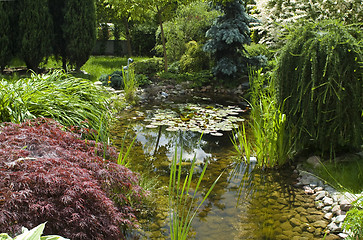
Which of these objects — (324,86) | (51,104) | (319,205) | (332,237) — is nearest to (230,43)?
(324,86)

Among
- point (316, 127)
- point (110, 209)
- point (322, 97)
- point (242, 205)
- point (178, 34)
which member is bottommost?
point (242, 205)

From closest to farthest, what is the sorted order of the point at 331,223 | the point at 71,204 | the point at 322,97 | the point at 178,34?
the point at 71,204
the point at 331,223
the point at 322,97
the point at 178,34

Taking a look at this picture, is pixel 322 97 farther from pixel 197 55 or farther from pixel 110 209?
pixel 197 55

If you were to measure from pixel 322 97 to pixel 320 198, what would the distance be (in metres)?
1.20

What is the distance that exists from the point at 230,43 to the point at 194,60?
1657mm

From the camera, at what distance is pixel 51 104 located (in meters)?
3.91

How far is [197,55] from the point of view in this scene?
10828mm

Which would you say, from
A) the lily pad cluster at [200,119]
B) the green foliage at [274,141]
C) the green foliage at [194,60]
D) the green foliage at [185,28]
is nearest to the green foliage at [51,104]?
the lily pad cluster at [200,119]

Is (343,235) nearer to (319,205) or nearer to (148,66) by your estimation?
(319,205)

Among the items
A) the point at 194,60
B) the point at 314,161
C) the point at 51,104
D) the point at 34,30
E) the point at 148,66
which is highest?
the point at 34,30

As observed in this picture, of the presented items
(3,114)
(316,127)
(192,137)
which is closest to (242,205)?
(316,127)

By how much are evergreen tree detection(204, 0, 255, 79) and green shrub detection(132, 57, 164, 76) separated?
199 cm

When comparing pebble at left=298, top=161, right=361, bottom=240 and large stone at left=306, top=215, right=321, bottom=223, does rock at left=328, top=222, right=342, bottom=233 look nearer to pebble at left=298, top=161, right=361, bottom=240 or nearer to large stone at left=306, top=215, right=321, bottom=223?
pebble at left=298, top=161, right=361, bottom=240

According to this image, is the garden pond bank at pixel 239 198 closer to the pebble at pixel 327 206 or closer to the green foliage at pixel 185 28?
the pebble at pixel 327 206
